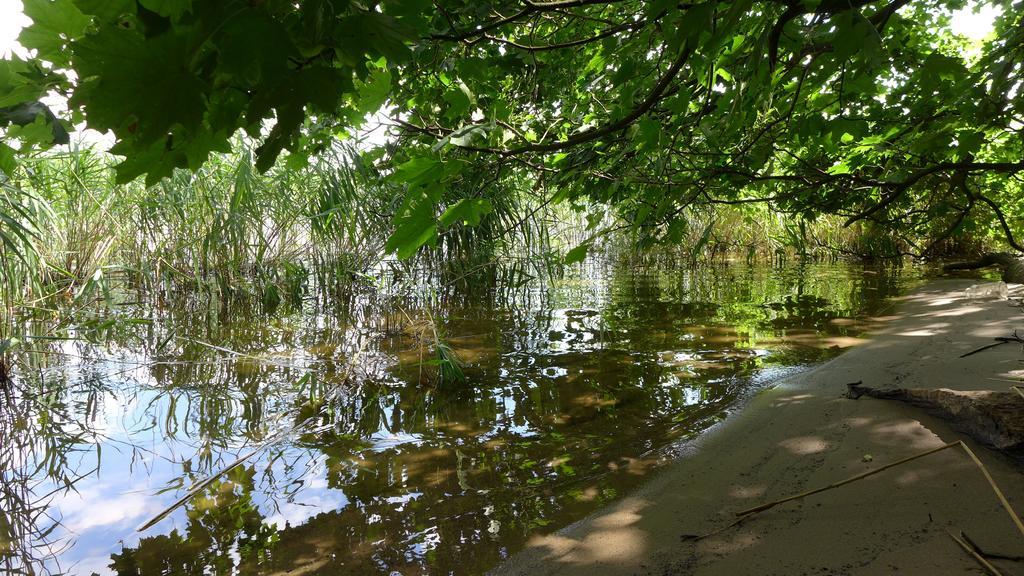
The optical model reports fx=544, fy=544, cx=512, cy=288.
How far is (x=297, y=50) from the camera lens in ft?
2.00

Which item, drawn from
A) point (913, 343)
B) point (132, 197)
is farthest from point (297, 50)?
point (132, 197)

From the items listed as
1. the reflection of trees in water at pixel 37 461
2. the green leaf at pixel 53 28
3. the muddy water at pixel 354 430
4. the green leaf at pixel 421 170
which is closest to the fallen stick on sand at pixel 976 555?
the muddy water at pixel 354 430

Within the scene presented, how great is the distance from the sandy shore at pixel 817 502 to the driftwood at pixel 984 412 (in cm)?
4

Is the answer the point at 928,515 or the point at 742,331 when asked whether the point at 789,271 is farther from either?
the point at 928,515

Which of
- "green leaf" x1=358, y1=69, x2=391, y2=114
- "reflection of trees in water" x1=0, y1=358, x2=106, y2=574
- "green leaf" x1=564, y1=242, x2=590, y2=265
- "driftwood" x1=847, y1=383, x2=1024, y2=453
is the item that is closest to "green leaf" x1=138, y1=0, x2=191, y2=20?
"green leaf" x1=358, y1=69, x2=391, y2=114

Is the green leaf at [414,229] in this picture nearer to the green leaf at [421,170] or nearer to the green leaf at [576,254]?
the green leaf at [421,170]

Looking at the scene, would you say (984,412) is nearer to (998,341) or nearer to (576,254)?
(576,254)

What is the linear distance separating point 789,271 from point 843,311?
213 inches

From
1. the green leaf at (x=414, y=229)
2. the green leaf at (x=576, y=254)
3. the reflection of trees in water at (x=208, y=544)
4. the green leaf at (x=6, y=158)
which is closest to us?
the green leaf at (x=6, y=158)

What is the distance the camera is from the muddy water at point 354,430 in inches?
77.9

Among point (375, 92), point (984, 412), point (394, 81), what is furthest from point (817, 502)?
point (394, 81)

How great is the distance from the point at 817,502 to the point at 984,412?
0.68 meters

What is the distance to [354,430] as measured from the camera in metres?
2.97

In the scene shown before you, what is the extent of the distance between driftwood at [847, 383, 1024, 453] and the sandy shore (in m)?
0.04
